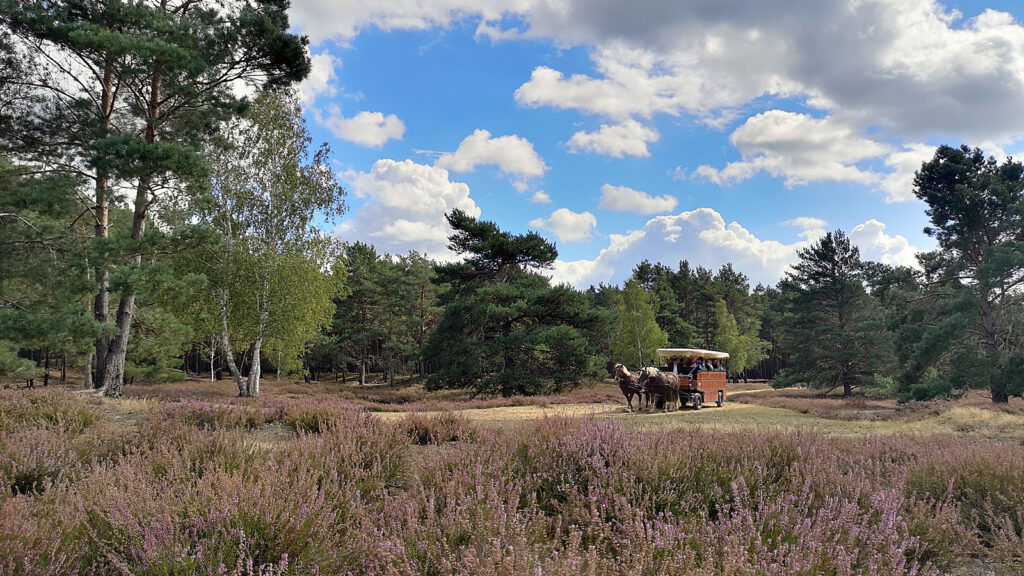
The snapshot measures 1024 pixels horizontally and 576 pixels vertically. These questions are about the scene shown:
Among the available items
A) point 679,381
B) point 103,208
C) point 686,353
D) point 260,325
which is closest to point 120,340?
point 103,208

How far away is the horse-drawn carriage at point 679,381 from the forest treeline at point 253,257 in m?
6.21

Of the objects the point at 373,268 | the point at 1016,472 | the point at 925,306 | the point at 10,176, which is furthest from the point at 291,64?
the point at 373,268

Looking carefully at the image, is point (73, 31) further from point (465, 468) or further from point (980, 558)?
point (980, 558)

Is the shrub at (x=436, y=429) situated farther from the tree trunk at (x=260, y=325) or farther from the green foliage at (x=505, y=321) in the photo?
the tree trunk at (x=260, y=325)

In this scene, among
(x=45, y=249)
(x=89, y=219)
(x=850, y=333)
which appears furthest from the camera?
(x=850, y=333)

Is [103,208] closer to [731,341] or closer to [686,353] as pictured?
[686,353]

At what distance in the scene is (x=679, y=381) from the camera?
18.9 meters

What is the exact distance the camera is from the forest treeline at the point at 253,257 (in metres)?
13.8

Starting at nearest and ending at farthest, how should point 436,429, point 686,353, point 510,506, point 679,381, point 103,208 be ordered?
point 510,506 < point 436,429 < point 103,208 < point 679,381 < point 686,353

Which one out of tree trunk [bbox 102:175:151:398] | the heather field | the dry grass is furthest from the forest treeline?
the heather field

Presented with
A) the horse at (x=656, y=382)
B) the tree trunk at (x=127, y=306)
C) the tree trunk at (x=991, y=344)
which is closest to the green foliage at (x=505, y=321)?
the horse at (x=656, y=382)

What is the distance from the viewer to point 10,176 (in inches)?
594

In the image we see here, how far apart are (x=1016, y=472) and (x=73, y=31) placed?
18.6 meters

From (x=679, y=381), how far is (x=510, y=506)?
17097 millimetres
